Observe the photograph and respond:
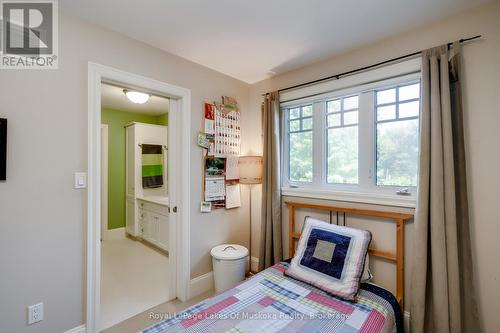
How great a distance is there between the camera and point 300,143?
2703mm

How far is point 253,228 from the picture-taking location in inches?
121

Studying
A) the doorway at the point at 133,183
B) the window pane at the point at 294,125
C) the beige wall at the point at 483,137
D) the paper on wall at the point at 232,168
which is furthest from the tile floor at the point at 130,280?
the beige wall at the point at 483,137

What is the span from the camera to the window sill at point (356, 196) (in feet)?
6.22

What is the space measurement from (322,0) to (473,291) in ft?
7.22

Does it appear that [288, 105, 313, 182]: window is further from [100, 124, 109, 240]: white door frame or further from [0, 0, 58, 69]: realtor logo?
[100, 124, 109, 240]: white door frame

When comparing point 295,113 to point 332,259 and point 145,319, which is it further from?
point 145,319

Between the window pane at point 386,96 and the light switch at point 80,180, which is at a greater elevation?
the window pane at point 386,96

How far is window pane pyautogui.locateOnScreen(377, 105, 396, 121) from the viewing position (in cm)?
206

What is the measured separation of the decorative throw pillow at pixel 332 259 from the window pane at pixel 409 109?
3.39ft

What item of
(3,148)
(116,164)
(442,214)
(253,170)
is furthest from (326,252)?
(116,164)

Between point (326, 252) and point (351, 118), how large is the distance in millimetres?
1290

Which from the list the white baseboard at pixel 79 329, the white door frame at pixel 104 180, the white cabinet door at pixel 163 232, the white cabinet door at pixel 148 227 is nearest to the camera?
the white baseboard at pixel 79 329

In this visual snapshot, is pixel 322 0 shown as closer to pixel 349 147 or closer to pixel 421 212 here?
pixel 349 147

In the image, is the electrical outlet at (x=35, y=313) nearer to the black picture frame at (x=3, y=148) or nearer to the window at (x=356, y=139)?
the black picture frame at (x=3, y=148)
